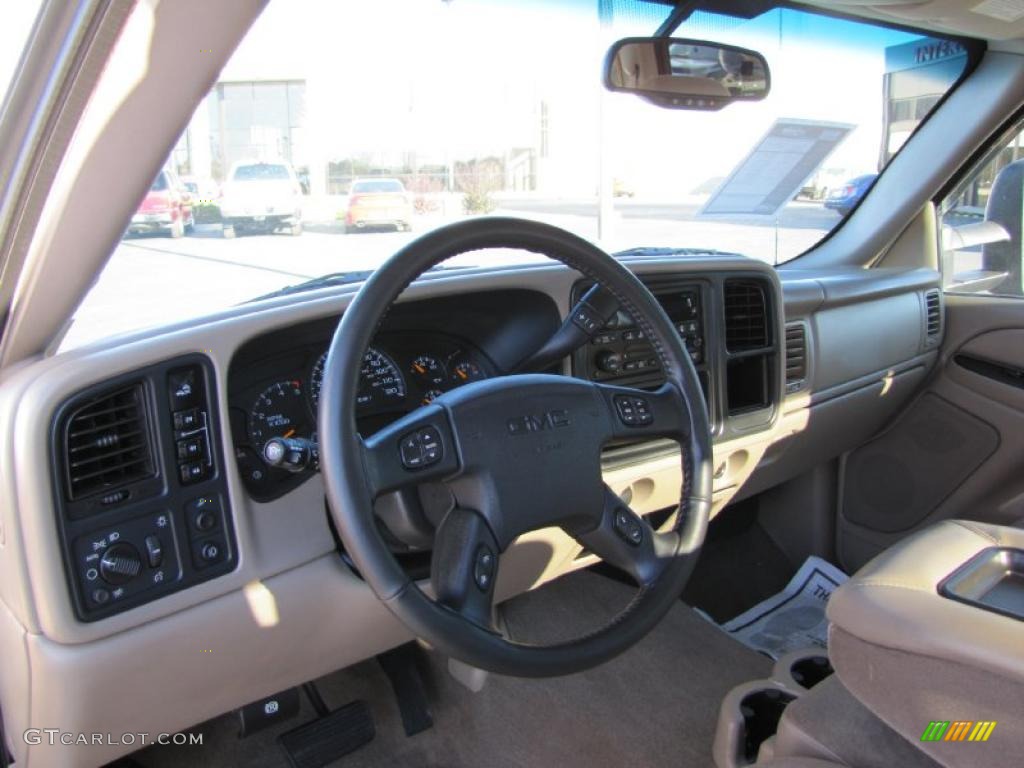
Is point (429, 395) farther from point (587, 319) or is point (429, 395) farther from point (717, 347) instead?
point (717, 347)

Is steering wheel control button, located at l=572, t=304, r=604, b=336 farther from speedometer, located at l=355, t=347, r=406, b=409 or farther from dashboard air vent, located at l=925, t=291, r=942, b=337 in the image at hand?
dashboard air vent, located at l=925, t=291, r=942, b=337

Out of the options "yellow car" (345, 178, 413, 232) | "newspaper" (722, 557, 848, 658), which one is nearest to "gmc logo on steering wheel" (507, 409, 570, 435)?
"yellow car" (345, 178, 413, 232)

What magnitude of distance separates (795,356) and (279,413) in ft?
5.54

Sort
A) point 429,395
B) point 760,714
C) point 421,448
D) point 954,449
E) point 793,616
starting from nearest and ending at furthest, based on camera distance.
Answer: point 421,448
point 429,395
point 760,714
point 793,616
point 954,449

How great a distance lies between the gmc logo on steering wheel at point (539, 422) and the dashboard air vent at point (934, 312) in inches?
94.3

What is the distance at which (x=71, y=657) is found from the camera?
4.82 feet

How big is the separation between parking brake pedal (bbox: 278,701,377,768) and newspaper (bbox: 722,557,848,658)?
1258 millimetres

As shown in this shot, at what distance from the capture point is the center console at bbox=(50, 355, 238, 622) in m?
1.44

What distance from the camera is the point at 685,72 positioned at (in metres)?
2.46

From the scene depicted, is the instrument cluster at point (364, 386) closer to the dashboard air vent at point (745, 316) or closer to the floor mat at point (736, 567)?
the dashboard air vent at point (745, 316)

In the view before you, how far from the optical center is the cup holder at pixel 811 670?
2.42 m

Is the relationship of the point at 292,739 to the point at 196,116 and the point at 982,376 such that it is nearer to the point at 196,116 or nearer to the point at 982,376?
the point at 196,116

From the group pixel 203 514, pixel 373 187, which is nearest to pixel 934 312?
pixel 373 187

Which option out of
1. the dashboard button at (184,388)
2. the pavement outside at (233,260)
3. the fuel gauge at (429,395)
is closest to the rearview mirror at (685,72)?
the pavement outside at (233,260)
